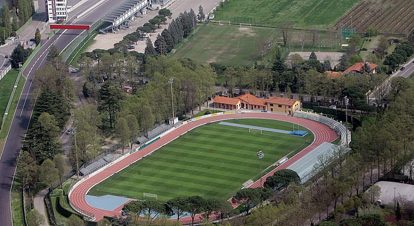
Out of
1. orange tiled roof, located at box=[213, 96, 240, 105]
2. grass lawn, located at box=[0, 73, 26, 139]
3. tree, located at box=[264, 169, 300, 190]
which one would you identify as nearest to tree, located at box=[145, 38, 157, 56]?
grass lawn, located at box=[0, 73, 26, 139]

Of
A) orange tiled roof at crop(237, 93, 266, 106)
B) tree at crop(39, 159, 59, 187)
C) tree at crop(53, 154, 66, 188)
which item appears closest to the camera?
tree at crop(39, 159, 59, 187)

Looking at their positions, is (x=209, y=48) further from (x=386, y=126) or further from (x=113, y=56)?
(x=386, y=126)

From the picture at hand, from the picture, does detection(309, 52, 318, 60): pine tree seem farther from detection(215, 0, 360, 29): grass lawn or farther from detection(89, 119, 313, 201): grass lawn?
detection(89, 119, 313, 201): grass lawn

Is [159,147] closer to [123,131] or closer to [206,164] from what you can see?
[123,131]

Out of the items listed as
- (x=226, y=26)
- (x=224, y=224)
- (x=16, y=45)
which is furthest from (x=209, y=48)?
(x=224, y=224)

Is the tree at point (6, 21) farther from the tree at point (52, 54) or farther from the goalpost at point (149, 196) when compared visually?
the goalpost at point (149, 196)

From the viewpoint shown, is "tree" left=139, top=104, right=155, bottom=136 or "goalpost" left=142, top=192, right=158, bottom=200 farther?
"tree" left=139, top=104, right=155, bottom=136

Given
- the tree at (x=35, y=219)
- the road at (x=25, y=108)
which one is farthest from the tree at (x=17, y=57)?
the tree at (x=35, y=219)
